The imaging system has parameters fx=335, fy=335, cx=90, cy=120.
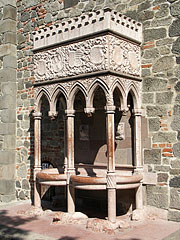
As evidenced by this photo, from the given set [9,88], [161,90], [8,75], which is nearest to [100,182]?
[161,90]

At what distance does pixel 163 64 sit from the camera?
6.17 metres

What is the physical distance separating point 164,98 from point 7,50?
460 centimetres

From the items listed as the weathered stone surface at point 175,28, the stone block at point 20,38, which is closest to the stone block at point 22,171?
the stone block at point 20,38

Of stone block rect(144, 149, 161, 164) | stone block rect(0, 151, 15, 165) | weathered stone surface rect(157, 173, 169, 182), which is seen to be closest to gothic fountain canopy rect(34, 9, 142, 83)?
stone block rect(144, 149, 161, 164)

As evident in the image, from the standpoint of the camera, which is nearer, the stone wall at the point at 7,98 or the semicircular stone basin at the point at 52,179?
the semicircular stone basin at the point at 52,179

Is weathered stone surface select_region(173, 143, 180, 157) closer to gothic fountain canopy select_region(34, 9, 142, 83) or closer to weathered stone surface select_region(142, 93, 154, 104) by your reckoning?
weathered stone surface select_region(142, 93, 154, 104)

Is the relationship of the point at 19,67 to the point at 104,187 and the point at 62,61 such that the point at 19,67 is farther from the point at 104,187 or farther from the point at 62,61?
the point at 104,187

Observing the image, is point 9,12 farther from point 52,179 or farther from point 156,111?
point 156,111

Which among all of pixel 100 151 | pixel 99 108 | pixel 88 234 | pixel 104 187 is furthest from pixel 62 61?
pixel 88 234

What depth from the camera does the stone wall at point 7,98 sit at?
8414 mm

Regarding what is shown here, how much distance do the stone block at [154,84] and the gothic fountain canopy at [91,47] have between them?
199 millimetres

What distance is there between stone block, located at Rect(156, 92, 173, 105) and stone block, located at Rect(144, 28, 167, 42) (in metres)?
1.06

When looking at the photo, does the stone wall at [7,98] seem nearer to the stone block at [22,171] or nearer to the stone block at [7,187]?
the stone block at [7,187]

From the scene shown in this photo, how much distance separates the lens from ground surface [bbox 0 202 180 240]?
514cm
